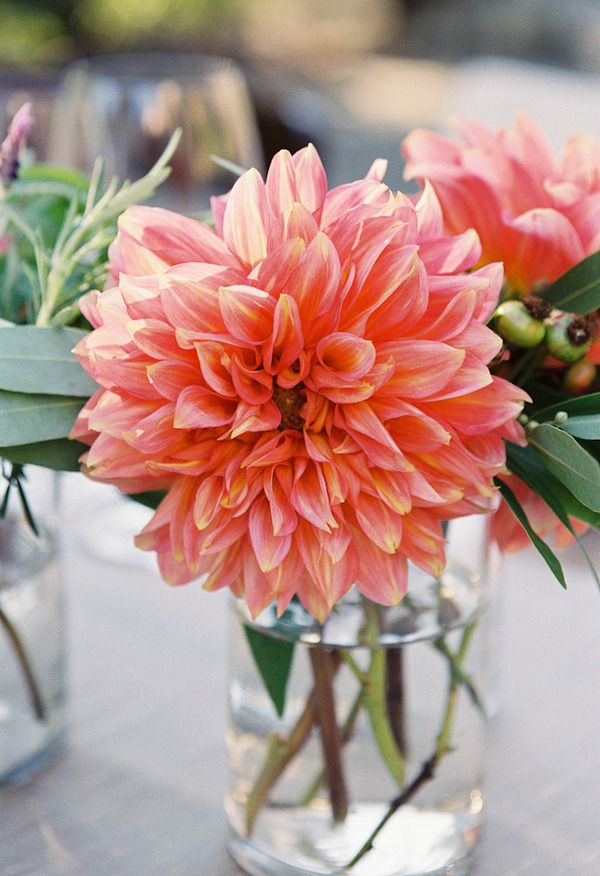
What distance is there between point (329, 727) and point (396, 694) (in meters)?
0.03

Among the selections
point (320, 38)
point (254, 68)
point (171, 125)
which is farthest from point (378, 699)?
point (320, 38)

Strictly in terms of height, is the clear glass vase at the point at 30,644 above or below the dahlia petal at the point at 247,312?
below

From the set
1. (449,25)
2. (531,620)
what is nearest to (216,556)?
(531,620)

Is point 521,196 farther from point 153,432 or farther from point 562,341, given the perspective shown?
point 153,432

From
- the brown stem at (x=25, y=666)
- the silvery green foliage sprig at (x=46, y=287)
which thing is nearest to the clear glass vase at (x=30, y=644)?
the brown stem at (x=25, y=666)

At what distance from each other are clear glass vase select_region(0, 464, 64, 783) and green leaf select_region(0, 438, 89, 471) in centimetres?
12

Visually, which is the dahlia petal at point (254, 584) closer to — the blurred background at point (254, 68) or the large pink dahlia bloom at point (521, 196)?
the large pink dahlia bloom at point (521, 196)

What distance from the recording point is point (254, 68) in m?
3.20

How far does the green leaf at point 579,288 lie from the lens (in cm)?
42

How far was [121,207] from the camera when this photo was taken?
466 mm

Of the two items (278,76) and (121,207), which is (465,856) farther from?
(278,76)

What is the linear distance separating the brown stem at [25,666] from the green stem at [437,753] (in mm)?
168

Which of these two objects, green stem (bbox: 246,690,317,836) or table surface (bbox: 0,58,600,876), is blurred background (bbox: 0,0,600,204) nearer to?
table surface (bbox: 0,58,600,876)

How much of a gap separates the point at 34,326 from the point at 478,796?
0.87 feet
